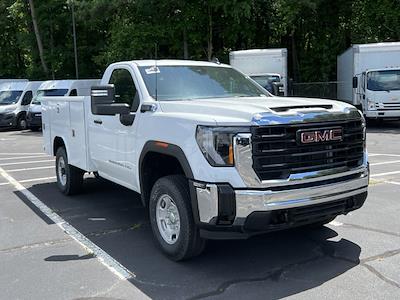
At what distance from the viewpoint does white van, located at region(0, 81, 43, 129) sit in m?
25.4

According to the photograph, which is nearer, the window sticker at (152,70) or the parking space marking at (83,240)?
the parking space marking at (83,240)

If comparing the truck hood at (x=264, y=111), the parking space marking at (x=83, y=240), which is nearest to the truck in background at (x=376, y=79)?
the parking space marking at (x=83, y=240)

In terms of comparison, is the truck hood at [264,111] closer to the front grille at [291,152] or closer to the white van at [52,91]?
the front grille at [291,152]

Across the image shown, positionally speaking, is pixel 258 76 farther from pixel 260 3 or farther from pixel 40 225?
pixel 40 225

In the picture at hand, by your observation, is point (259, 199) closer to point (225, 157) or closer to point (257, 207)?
point (257, 207)

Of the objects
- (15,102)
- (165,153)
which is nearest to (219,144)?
(165,153)

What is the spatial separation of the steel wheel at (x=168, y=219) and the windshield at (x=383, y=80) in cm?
1636

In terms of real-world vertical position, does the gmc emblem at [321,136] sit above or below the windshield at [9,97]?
below

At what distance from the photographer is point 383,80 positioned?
19.8 meters

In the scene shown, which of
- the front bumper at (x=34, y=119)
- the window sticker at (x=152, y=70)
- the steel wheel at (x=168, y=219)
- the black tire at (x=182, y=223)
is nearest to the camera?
the black tire at (x=182, y=223)

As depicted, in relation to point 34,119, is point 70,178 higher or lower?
lower

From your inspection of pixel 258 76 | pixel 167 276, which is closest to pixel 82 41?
pixel 258 76

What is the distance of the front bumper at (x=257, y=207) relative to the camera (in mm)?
4426

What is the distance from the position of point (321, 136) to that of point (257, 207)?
94 cm
